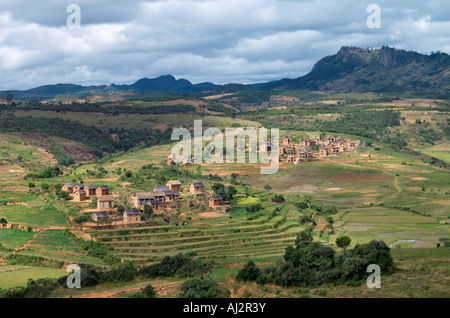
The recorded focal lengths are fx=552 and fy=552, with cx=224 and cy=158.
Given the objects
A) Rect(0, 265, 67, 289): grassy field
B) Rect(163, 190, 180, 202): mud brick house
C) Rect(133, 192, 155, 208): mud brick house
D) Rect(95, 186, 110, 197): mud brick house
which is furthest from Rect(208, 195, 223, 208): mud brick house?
Rect(0, 265, 67, 289): grassy field

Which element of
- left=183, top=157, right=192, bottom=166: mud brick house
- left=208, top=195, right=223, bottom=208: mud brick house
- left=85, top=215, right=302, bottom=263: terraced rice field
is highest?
left=183, top=157, right=192, bottom=166: mud brick house

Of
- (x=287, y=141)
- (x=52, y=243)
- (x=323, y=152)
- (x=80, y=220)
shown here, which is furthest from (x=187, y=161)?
(x=52, y=243)

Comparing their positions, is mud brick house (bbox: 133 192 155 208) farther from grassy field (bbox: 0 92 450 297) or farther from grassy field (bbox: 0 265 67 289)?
grassy field (bbox: 0 265 67 289)

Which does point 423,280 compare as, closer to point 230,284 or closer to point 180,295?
point 230,284

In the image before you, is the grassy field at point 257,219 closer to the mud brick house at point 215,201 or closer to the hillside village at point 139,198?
the mud brick house at point 215,201

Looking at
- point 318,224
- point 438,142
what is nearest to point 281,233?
point 318,224
